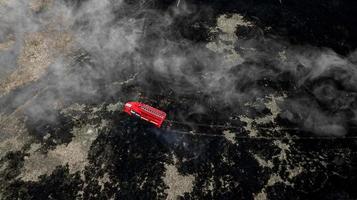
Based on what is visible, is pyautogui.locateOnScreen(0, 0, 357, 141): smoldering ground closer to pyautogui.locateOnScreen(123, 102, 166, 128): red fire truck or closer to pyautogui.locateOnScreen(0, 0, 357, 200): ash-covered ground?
pyautogui.locateOnScreen(0, 0, 357, 200): ash-covered ground

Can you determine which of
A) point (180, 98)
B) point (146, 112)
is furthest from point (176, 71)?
point (146, 112)

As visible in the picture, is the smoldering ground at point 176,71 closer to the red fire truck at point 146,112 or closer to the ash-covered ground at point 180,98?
the ash-covered ground at point 180,98

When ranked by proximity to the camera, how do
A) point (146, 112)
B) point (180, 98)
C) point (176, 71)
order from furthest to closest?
point (176, 71) → point (180, 98) → point (146, 112)

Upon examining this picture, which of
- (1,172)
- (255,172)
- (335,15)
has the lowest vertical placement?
(1,172)

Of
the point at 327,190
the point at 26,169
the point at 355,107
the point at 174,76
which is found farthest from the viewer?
the point at 174,76

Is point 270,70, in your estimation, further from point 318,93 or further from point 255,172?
point 255,172

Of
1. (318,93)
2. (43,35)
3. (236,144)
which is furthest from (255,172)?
(43,35)

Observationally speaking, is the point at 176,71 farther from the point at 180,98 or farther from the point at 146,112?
the point at 146,112
